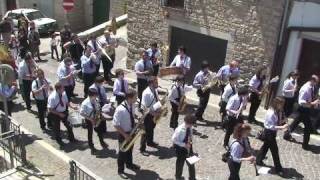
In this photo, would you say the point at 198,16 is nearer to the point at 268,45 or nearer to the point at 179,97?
the point at 268,45

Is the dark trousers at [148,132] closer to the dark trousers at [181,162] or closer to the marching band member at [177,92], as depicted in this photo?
the marching band member at [177,92]

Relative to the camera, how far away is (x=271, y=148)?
432 inches

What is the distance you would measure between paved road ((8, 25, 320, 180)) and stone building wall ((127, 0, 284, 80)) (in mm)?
2814

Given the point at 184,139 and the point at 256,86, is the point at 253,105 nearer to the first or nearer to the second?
the point at 256,86

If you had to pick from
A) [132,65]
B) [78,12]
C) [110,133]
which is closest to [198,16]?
[132,65]

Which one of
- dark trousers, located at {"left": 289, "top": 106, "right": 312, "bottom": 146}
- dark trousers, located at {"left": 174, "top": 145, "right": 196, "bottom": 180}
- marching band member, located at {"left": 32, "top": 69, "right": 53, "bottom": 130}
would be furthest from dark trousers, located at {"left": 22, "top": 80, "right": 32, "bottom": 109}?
dark trousers, located at {"left": 289, "top": 106, "right": 312, "bottom": 146}

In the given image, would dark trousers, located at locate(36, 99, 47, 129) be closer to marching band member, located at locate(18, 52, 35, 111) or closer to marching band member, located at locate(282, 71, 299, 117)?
marching band member, located at locate(18, 52, 35, 111)

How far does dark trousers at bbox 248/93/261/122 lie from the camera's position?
13.9 m

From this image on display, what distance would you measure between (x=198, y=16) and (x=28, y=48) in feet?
24.9

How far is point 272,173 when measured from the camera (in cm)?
1133

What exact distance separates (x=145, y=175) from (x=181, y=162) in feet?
3.63

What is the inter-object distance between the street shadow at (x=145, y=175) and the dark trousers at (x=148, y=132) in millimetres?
927

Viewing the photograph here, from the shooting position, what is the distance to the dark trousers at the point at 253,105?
13.9 meters

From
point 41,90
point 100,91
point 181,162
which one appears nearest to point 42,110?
point 41,90
